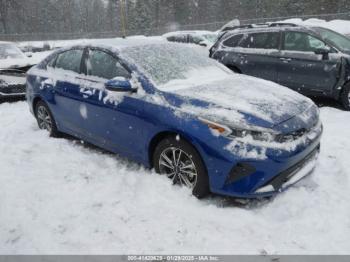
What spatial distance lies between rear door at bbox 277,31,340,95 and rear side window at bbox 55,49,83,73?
4.39m

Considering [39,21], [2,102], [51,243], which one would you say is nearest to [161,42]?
[51,243]

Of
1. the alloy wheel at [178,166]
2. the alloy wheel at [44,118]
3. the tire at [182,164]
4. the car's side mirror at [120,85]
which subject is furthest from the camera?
the alloy wheel at [44,118]

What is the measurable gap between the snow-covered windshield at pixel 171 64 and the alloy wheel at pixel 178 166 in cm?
79

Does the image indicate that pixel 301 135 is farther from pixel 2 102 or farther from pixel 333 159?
pixel 2 102

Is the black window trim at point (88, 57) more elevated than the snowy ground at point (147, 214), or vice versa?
the black window trim at point (88, 57)

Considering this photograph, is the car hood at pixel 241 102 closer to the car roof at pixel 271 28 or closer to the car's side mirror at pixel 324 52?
the car's side mirror at pixel 324 52

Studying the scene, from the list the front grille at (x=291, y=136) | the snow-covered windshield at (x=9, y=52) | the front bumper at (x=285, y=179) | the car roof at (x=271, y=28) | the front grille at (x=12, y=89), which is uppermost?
the car roof at (x=271, y=28)

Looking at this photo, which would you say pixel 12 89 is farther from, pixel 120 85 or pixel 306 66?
pixel 306 66

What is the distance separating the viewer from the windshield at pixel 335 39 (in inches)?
275

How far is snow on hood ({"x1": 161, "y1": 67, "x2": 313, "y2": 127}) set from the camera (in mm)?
3570

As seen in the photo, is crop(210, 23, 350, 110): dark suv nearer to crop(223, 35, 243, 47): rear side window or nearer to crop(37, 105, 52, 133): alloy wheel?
crop(223, 35, 243, 47): rear side window

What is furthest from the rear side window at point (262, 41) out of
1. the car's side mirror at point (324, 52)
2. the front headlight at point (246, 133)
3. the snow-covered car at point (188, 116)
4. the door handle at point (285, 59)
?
the front headlight at point (246, 133)

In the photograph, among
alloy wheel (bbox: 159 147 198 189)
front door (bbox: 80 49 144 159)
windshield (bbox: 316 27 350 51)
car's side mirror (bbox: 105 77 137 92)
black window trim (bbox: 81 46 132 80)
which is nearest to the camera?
alloy wheel (bbox: 159 147 198 189)

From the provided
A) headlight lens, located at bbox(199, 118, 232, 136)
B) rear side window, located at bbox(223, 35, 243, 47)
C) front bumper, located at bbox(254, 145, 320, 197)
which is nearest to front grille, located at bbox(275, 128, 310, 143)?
front bumper, located at bbox(254, 145, 320, 197)
